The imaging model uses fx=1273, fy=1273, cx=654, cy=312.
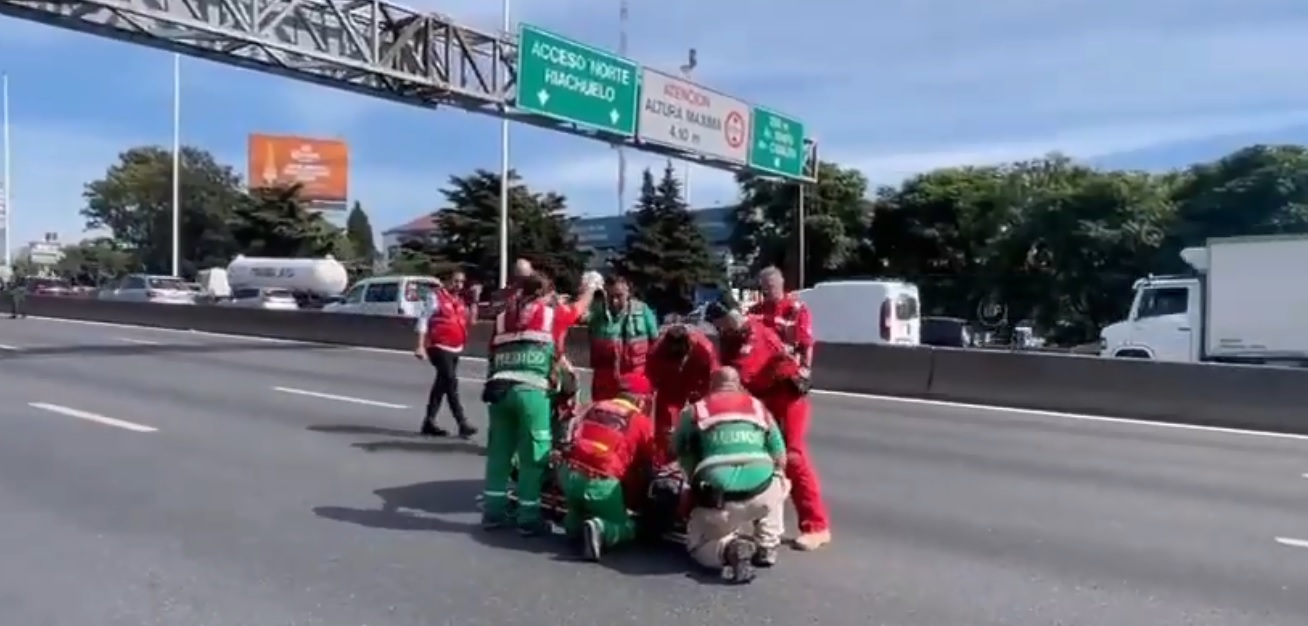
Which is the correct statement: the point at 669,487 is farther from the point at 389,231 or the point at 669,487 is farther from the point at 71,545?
the point at 389,231

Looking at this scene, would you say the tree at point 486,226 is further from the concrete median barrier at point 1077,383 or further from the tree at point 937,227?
the concrete median barrier at point 1077,383

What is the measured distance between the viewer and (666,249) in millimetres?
55406

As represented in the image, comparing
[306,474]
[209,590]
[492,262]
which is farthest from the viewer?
[492,262]

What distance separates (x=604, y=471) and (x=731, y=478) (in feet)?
2.71

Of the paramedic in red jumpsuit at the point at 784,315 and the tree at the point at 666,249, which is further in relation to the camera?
the tree at the point at 666,249

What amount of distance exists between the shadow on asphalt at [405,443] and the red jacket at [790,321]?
4.01m

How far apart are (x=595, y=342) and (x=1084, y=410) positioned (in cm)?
1012

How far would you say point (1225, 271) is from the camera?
21.7 metres

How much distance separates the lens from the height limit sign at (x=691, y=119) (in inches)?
1027

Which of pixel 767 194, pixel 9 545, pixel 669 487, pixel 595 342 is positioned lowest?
pixel 9 545

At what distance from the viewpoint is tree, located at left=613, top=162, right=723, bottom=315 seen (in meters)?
54.6

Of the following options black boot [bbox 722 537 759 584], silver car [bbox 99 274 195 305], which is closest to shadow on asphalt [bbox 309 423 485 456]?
black boot [bbox 722 537 759 584]

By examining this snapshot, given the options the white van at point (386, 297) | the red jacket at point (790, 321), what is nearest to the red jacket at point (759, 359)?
the red jacket at point (790, 321)

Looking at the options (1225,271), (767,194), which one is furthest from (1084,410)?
(767,194)
